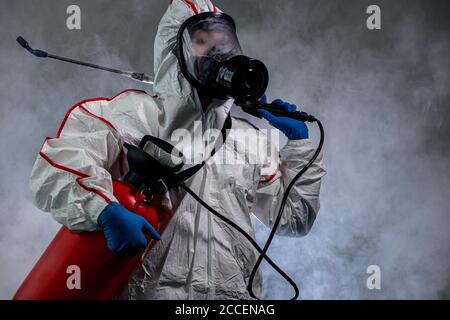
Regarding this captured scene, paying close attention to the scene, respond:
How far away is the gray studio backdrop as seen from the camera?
2.44m

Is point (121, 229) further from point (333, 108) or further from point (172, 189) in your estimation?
point (333, 108)

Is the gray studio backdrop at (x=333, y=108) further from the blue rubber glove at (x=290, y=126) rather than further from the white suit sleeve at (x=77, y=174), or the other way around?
A: the white suit sleeve at (x=77, y=174)

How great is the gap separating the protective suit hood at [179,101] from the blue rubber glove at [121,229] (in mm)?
280

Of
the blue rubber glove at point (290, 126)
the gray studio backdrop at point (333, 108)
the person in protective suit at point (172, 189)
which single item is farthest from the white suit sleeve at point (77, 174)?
the gray studio backdrop at point (333, 108)

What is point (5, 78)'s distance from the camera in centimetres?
244

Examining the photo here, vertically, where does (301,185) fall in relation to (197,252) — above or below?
above

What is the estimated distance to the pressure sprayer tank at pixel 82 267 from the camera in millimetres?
1150

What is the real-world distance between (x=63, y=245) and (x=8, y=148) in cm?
142

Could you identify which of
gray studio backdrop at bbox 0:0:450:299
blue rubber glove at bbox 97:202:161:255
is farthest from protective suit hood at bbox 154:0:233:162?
gray studio backdrop at bbox 0:0:450:299

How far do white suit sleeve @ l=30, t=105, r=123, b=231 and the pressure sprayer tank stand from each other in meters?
0.04

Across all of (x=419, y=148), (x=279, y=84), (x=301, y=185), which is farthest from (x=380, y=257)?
(x=301, y=185)

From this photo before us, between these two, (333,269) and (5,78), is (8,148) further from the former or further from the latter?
(333,269)

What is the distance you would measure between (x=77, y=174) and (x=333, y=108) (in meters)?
1.68

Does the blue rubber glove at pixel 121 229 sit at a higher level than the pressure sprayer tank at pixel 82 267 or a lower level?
higher
